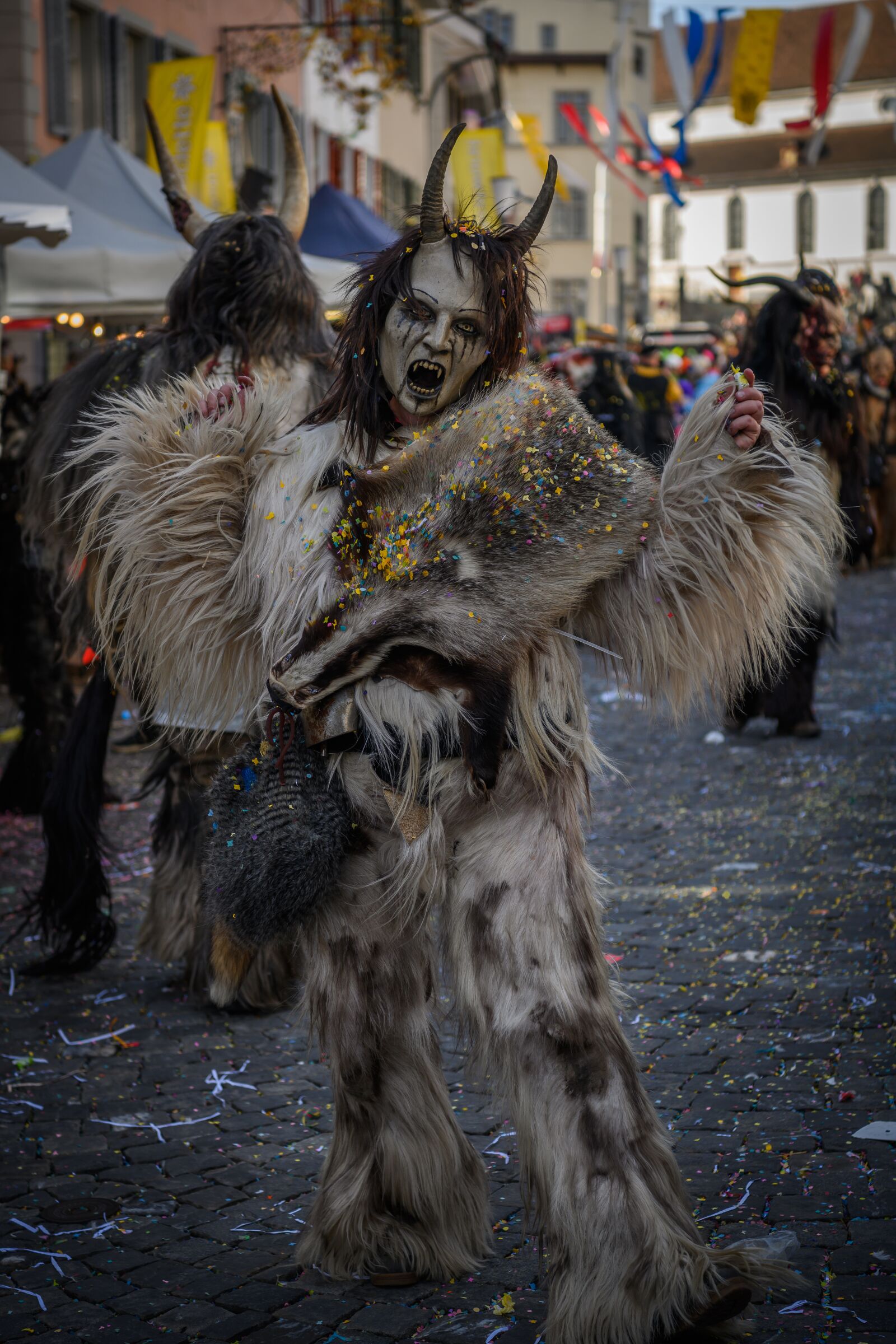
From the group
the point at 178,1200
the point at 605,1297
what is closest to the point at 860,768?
the point at 178,1200

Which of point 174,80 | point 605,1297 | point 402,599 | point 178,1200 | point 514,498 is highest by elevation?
point 174,80

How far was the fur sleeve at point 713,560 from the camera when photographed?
288 centimetres

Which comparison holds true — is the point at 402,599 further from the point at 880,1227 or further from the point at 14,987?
the point at 14,987

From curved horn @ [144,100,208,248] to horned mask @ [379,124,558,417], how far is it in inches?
79.2

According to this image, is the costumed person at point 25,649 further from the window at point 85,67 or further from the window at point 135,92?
the window at point 135,92

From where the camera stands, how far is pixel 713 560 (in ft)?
9.45

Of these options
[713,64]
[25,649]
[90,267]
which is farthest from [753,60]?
[25,649]

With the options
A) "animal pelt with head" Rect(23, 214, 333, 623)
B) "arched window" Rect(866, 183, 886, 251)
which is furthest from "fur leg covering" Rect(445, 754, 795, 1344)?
"arched window" Rect(866, 183, 886, 251)

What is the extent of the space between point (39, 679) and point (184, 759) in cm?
275

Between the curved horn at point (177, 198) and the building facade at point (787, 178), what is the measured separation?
265ft

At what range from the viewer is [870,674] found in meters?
11.2

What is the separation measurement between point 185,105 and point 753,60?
8.64 m

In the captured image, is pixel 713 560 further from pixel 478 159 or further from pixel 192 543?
pixel 478 159

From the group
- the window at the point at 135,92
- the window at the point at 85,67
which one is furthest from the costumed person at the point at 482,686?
the window at the point at 135,92
